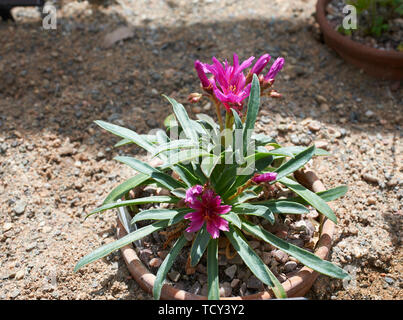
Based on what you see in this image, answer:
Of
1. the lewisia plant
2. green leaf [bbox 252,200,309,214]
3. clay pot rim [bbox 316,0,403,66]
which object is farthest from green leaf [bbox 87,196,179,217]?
clay pot rim [bbox 316,0,403,66]

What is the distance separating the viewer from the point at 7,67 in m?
3.31

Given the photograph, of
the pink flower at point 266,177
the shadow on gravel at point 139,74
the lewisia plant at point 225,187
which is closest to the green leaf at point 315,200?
the lewisia plant at point 225,187

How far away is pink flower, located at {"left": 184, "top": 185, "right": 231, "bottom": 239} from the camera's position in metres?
1.85

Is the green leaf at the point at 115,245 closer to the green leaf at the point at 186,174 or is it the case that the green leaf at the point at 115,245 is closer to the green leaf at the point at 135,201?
the green leaf at the point at 135,201

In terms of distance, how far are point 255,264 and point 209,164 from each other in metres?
0.46

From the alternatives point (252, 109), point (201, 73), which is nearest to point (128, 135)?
point (201, 73)

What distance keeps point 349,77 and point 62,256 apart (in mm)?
2304

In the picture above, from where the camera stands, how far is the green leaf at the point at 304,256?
6.00 ft

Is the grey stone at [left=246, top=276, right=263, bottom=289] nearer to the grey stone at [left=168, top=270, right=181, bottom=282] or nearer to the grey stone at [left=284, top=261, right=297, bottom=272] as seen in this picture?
the grey stone at [left=284, top=261, right=297, bottom=272]

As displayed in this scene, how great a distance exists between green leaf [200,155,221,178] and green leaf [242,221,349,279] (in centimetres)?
32

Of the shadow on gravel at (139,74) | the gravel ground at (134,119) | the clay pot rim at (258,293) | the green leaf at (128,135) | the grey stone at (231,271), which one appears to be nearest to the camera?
the clay pot rim at (258,293)

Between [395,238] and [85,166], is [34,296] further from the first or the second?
[395,238]

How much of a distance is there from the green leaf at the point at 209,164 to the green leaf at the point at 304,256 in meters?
0.32

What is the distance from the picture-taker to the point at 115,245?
1953 millimetres
